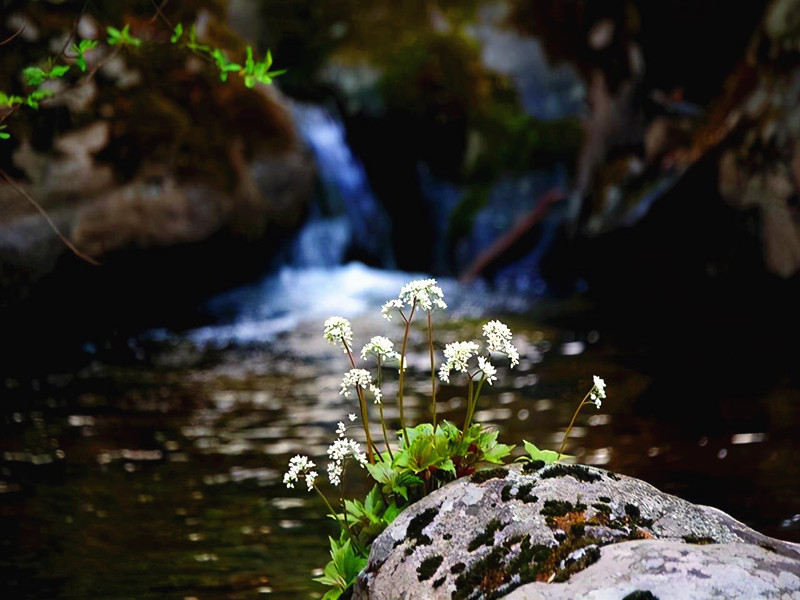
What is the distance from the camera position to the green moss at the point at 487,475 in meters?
3.35

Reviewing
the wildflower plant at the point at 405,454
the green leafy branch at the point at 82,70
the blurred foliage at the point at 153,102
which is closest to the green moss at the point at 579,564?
the wildflower plant at the point at 405,454

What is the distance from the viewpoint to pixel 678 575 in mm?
2572

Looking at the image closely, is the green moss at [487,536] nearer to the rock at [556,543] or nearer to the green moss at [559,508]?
→ the rock at [556,543]

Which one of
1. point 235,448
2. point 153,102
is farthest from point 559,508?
point 153,102

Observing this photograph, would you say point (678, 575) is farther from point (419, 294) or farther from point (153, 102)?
point (153, 102)

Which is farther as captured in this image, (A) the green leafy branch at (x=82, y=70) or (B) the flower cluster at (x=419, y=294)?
Answer: (A) the green leafy branch at (x=82, y=70)

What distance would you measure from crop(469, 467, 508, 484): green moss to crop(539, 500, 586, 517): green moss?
0.75 feet

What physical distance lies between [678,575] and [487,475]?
91 cm

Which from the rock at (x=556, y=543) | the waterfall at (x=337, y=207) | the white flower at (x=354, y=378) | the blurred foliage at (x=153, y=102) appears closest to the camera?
the rock at (x=556, y=543)

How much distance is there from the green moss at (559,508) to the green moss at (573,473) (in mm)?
153

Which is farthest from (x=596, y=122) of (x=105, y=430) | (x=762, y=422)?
(x=105, y=430)

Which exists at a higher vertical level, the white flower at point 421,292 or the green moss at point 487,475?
the white flower at point 421,292

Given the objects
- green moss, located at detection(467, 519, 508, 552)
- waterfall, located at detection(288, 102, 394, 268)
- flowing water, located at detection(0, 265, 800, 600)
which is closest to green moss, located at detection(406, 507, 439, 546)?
green moss, located at detection(467, 519, 508, 552)

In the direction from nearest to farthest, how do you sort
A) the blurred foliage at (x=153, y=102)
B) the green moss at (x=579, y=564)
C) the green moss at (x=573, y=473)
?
1. the green moss at (x=579, y=564)
2. the green moss at (x=573, y=473)
3. the blurred foliage at (x=153, y=102)
